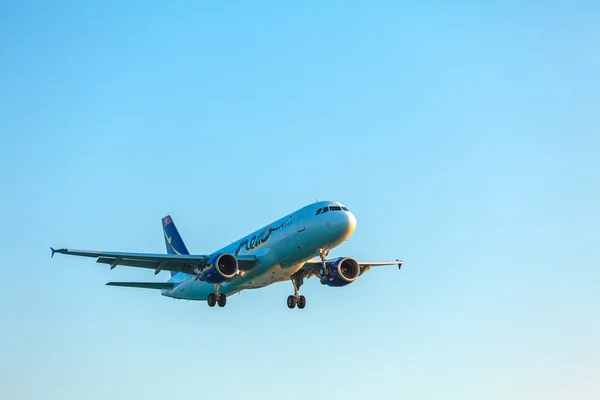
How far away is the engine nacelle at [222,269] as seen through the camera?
53312 millimetres

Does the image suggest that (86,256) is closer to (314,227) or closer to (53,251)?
(53,251)

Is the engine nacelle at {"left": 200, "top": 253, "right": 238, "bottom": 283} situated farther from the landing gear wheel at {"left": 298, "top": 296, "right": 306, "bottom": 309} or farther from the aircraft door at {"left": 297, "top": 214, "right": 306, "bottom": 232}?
Answer: the landing gear wheel at {"left": 298, "top": 296, "right": 306, "bottom": 309}

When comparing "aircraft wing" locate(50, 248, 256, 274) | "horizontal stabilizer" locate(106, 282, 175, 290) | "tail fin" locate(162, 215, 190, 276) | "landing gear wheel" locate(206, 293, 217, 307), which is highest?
"tail fin" locate(162, 215, 190, 276)

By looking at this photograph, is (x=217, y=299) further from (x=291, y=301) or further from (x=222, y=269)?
(x=291, y=301)

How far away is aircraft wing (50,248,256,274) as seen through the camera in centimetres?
5394

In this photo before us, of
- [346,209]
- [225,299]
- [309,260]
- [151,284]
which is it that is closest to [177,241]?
[151,284]

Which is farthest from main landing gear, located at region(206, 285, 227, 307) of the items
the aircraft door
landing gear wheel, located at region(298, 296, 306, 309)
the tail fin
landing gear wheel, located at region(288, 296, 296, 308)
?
the tail fin

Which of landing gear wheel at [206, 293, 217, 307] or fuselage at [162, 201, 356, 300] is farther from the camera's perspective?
landing gear wheel at [206, 293, 217, 307]

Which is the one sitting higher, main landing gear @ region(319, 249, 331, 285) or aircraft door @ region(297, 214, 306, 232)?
aircraft door @ region(297, 214, 306, 232)

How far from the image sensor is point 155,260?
56031 millimetres

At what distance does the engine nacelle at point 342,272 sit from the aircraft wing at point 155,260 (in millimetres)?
4739

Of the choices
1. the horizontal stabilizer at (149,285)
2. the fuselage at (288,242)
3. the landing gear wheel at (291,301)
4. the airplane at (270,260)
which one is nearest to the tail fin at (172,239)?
the horizontal stabilizer at (149,285)

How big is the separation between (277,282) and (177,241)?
658 inches

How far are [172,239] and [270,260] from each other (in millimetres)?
20616
